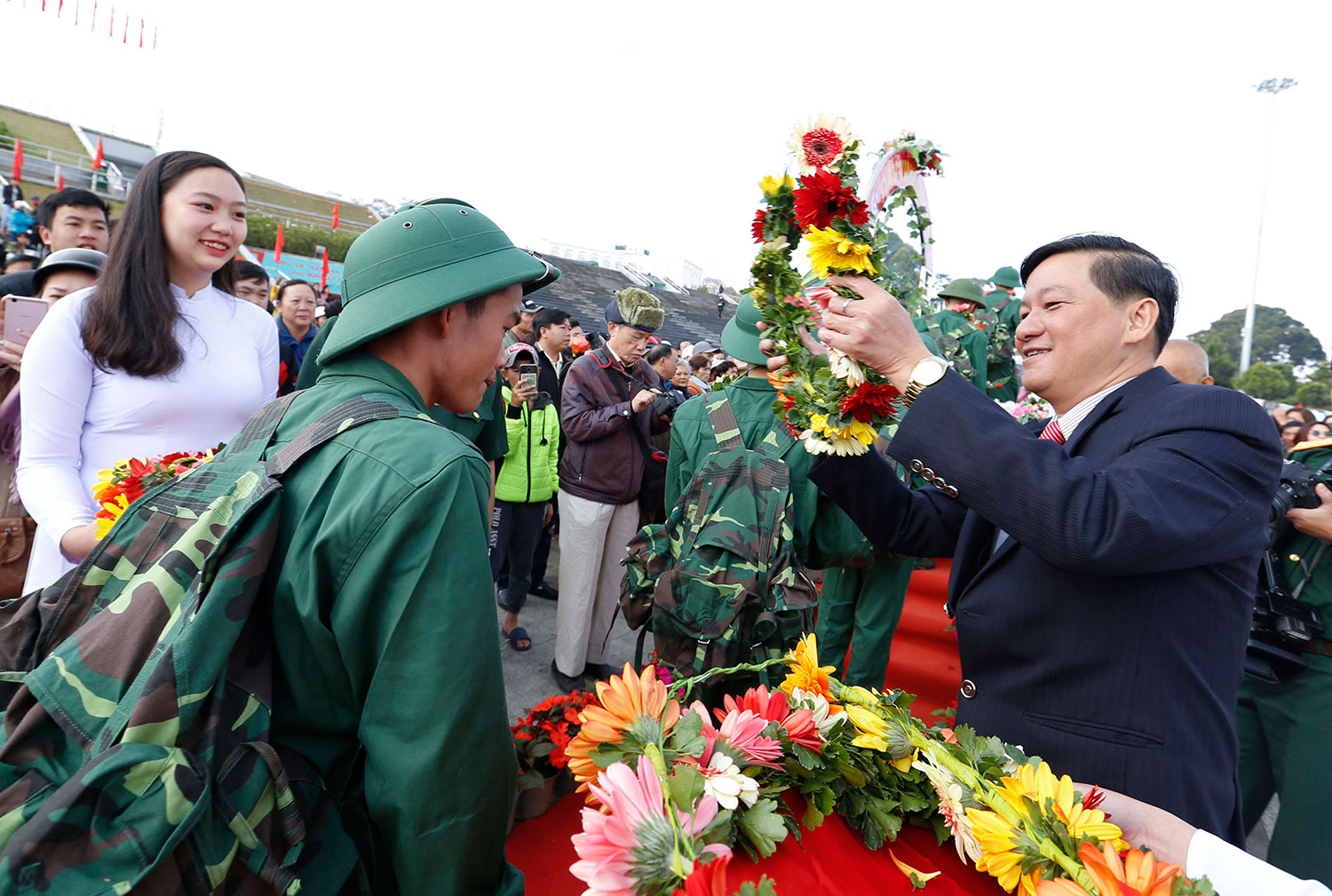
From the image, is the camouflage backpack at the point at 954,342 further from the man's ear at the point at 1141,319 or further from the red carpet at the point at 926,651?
the man's ear at the point at 1141,319

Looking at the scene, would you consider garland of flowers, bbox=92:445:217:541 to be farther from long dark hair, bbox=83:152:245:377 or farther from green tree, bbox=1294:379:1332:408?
green tree, bbox=1294:379:1332:408

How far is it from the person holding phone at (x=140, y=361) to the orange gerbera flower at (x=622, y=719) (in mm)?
1683

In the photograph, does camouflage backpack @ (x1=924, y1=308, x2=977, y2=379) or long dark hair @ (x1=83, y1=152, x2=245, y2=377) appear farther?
camouflage backpack @ (x1=924, y1=308, x2=977, y2=379)

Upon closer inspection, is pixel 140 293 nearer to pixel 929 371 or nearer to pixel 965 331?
pixel 929 371

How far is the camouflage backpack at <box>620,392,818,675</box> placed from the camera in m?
2.90

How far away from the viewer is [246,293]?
16.2ft

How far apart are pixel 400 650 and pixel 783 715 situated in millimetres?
754

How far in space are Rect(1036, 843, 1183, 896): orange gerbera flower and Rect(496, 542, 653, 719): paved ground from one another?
325 centimetres

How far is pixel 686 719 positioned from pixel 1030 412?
731 centimetres

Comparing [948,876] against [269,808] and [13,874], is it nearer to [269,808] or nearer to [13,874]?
[269,808]

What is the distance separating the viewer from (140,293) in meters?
2.09

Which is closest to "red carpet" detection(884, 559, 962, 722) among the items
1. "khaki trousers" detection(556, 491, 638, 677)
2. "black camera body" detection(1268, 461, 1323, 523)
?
"khaki trousers" detection(556, 491, 638, 677)

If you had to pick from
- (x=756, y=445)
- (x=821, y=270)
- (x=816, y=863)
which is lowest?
(x=816, y=863)

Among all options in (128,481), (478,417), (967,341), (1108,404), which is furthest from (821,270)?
(967,341)
